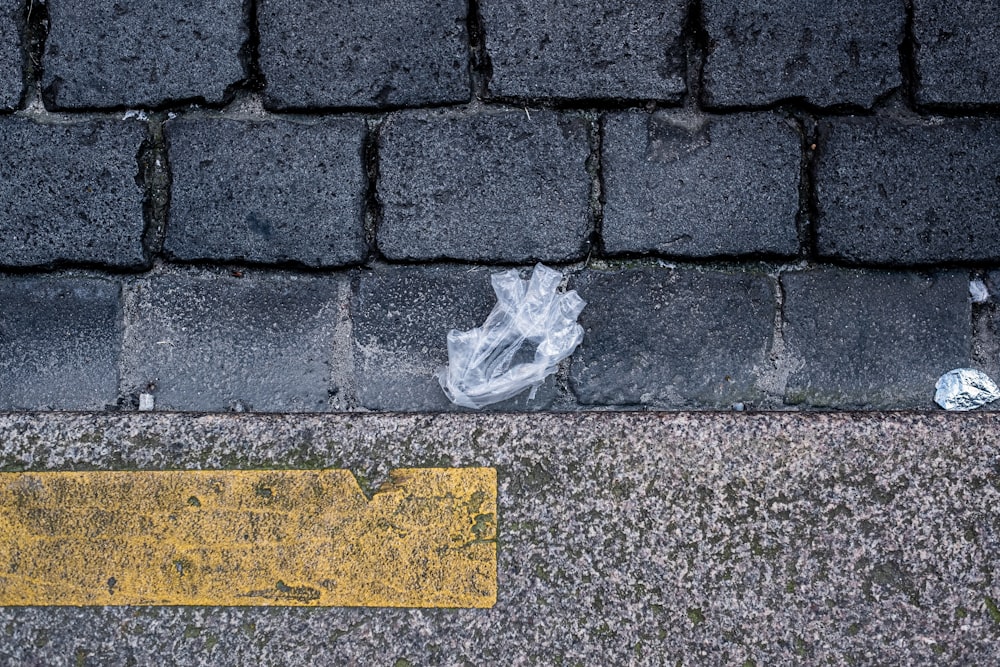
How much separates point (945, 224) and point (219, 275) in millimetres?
1902

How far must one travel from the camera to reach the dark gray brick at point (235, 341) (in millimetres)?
1976

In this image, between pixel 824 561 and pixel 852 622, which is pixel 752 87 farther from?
pixel 852 622

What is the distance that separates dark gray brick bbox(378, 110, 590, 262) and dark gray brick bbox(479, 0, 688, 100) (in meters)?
0.09

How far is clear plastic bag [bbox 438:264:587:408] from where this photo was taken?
6.38ft

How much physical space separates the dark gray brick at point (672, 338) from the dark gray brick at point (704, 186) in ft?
0.30

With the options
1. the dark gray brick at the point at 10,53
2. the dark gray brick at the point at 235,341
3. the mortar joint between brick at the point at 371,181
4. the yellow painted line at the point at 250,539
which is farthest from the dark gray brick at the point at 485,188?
the dark gray brick at the point at 10,53

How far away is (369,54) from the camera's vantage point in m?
1.97

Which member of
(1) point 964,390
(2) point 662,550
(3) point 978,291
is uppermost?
(3) point 978,291

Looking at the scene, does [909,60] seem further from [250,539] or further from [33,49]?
[33,49]

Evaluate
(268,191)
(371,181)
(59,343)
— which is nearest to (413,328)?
(371,181)

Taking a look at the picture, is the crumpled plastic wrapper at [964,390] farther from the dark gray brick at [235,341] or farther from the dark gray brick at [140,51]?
the dark gray brick at [140,51]

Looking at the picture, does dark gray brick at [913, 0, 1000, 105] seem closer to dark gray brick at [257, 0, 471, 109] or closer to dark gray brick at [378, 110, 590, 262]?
dark gray brick at [378, 110, 590, 262]

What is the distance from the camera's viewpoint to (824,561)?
1.77 metres

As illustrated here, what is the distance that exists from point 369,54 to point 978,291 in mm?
1709
